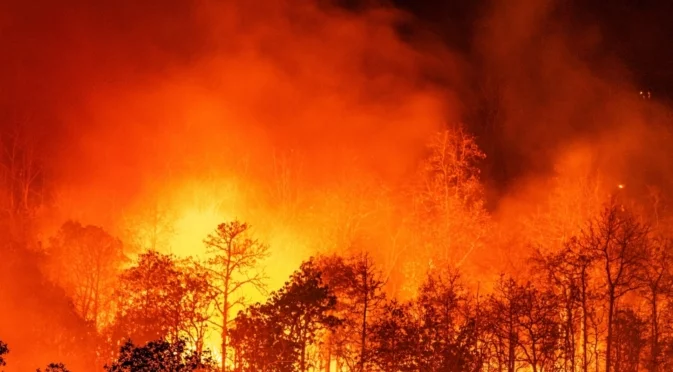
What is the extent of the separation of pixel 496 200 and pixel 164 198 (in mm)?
20472

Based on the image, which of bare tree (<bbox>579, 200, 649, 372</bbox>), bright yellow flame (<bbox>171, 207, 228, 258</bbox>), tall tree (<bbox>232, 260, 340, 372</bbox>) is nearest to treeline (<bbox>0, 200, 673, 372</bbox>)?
tall tree (<bbox>232, 260, 340, 372</bbox>)

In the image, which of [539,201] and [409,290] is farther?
[539,201]

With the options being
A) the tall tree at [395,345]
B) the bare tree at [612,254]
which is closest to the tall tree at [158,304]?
the tall tree at [395,345]

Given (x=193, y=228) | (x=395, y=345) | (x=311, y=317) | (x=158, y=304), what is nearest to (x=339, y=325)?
(x=311, y=317)

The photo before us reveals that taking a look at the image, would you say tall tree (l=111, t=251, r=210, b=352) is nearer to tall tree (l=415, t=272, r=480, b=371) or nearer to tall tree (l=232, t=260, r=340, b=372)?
tall tree (l=232, t=260, r=340, b=372)

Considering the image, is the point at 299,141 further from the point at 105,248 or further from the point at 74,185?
the point at 105,248

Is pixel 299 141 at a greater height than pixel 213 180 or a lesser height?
greater

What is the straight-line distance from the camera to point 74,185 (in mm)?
62281

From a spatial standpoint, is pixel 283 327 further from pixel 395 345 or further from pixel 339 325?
pixel 395 345

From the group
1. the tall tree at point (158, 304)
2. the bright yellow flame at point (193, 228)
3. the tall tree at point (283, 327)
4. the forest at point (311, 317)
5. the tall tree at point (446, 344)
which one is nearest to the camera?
the tall tree at point (283, 327)

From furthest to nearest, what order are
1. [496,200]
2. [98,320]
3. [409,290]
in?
[496,200], [409,290], [98,320]

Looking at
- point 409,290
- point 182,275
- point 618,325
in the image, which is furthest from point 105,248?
point 618,325

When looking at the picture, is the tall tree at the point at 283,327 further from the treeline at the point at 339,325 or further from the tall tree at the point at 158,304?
the tall tree at the point at 158,304

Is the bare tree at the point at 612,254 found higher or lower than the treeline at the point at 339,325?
higher
